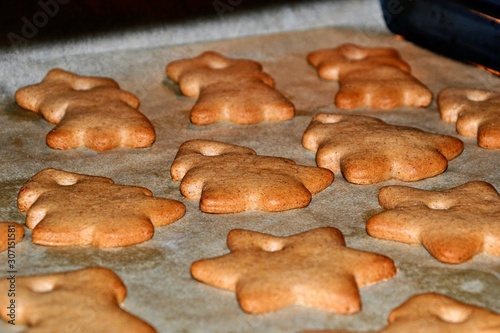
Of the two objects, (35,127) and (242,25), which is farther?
(242,25)

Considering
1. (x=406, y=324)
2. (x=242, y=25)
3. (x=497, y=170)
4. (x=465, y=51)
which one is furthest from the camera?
(x=242, y=25)

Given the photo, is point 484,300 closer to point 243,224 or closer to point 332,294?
point 332,294

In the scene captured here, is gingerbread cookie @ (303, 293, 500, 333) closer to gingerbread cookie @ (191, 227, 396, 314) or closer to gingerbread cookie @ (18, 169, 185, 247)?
gingerbread cookie @ (191, 227, 396, 314)

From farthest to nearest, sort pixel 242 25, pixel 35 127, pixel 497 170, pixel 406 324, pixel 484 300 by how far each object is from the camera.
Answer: pixel 242 25 → pixel 35 127 → pixel 497 170 → pixel 484 300 → pixel 406 324

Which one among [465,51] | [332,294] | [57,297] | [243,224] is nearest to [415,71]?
[465,51]

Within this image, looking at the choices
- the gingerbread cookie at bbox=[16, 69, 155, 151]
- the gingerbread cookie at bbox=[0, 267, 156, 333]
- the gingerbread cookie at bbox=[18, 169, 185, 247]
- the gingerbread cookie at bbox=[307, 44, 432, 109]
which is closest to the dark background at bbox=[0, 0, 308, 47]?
the gingerbread cookie at bbox=[16, 69, 155, 151]

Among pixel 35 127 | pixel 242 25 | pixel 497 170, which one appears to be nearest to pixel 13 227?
pixel 35 127
